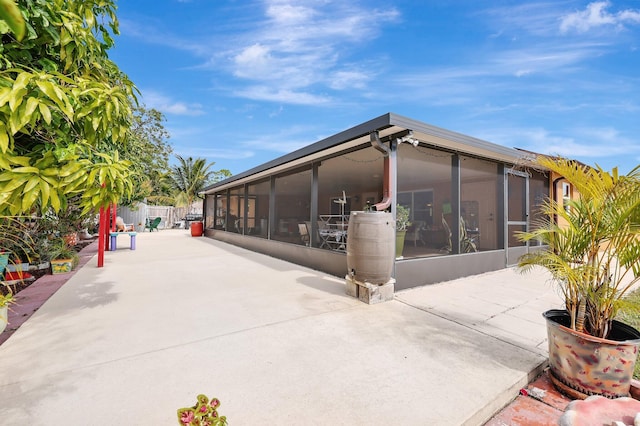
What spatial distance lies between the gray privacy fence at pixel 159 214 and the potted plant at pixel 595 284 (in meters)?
17.9

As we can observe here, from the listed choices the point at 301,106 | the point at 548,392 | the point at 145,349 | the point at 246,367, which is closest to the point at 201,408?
the point at 246,367

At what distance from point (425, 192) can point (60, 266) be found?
9369 mm

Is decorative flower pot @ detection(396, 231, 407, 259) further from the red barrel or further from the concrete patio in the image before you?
the red barrel

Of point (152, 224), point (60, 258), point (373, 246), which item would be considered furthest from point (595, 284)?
point (152, 224)

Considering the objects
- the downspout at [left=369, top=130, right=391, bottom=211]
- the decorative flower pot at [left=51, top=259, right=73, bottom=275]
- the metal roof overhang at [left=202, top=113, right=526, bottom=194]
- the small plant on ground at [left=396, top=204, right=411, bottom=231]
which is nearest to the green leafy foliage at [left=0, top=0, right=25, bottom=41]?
the metal roof overhang at [left=202, top=113, right=526, bottom=194]

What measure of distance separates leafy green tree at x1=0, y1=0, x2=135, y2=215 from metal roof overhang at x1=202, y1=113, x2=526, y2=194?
2.77 m

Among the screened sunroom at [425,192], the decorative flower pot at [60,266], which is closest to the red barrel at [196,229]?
the screened sunroom at [425,192]

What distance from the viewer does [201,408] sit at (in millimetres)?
976

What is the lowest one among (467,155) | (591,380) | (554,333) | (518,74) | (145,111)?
(591,380)

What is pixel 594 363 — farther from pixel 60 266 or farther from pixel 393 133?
pixel 60 266

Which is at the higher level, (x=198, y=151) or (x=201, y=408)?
(x=198, y=151)

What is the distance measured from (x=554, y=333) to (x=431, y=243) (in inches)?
228

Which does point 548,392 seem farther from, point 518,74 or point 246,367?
point 518,74

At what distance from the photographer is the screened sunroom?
13.2ft
